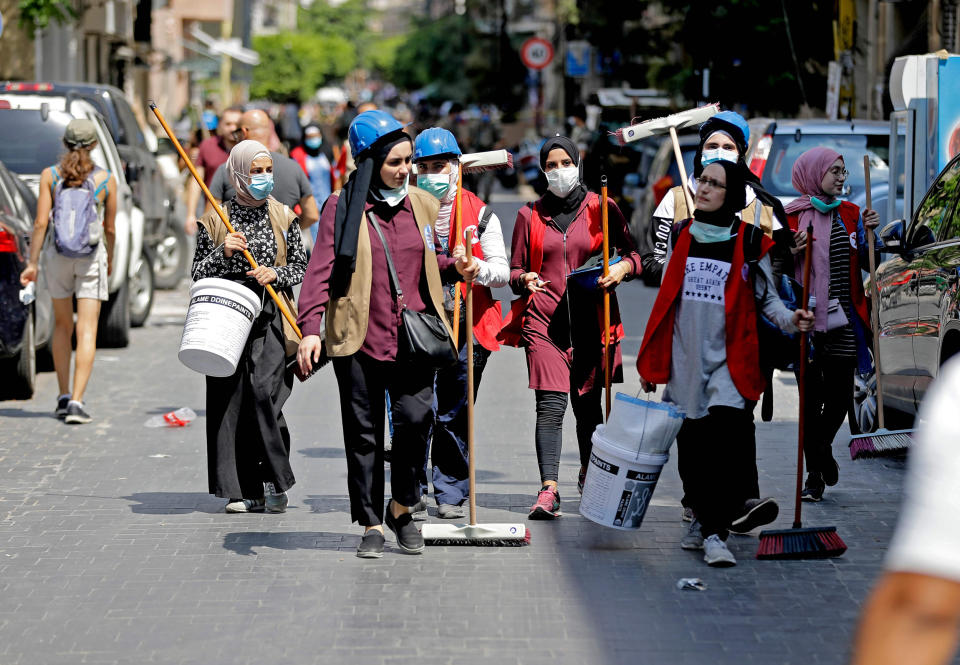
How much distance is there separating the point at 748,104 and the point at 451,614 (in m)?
19.7

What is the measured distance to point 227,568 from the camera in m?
6.79

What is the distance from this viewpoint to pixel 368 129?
21.7 feet

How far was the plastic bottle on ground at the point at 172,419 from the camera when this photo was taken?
411 inches

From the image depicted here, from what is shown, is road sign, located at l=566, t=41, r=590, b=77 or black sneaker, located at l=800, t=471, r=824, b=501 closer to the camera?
black sneaker, located at l=800, t=471, r=824, b=501

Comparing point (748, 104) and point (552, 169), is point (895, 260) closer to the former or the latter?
point (552, 169)

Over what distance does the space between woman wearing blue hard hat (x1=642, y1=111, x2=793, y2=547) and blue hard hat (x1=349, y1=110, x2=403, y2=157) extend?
1367 mm

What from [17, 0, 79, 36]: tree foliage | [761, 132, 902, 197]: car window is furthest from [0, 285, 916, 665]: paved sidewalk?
[17, 0, 79, 36]: tree foliage

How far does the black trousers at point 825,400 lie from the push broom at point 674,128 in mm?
1234

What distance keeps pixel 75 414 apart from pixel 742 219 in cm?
488

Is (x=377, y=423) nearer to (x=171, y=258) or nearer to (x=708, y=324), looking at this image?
(x=708, y=324)

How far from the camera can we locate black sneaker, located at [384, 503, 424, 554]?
7.03 meters

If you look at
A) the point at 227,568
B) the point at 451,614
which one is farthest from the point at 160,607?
the point at 451,614

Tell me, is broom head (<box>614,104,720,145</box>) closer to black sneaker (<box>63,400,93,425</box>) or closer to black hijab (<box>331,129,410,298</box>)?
black hijab (<box>331,129,410,298</box>)

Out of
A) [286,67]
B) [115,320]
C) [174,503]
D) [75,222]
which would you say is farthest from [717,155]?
[286,67]
